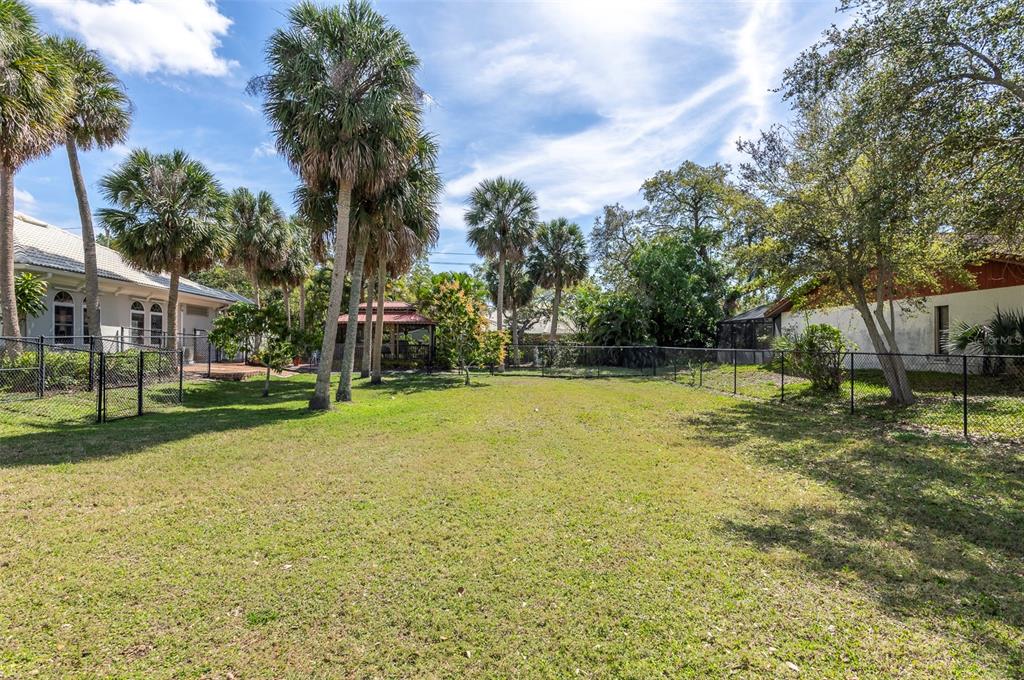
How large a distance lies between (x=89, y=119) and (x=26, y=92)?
5172mm

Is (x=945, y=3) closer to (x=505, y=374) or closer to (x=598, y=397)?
(x=598, y=397)

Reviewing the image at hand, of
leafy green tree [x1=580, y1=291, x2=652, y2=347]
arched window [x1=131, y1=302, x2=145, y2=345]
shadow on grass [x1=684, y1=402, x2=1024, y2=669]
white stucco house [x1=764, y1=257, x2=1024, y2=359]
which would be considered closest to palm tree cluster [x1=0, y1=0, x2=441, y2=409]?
arched window [x1=131, y1=302, x2=145, y2=345]

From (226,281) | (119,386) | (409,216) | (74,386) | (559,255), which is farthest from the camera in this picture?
(226,281)

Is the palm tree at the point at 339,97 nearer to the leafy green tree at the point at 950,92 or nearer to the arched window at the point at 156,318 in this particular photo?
the leafy green tree at the point at 950,92

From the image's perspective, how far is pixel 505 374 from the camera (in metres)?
23.2

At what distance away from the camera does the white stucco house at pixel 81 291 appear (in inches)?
633

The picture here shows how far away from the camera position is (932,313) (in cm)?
1706

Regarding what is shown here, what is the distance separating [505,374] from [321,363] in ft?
39.8

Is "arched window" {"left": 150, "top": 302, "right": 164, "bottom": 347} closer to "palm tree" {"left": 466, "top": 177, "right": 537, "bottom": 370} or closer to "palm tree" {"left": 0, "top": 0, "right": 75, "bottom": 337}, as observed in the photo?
"palm tree" {"left": 0, "top": 0, "right": 75, "bottom": 337}

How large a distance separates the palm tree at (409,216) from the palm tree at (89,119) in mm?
8325

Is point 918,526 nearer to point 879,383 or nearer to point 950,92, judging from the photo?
point 950,92

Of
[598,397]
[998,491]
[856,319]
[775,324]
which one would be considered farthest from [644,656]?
[775,324]

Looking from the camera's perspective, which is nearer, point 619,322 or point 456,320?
point 456,320

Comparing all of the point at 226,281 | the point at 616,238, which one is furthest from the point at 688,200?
the point at 226,281
